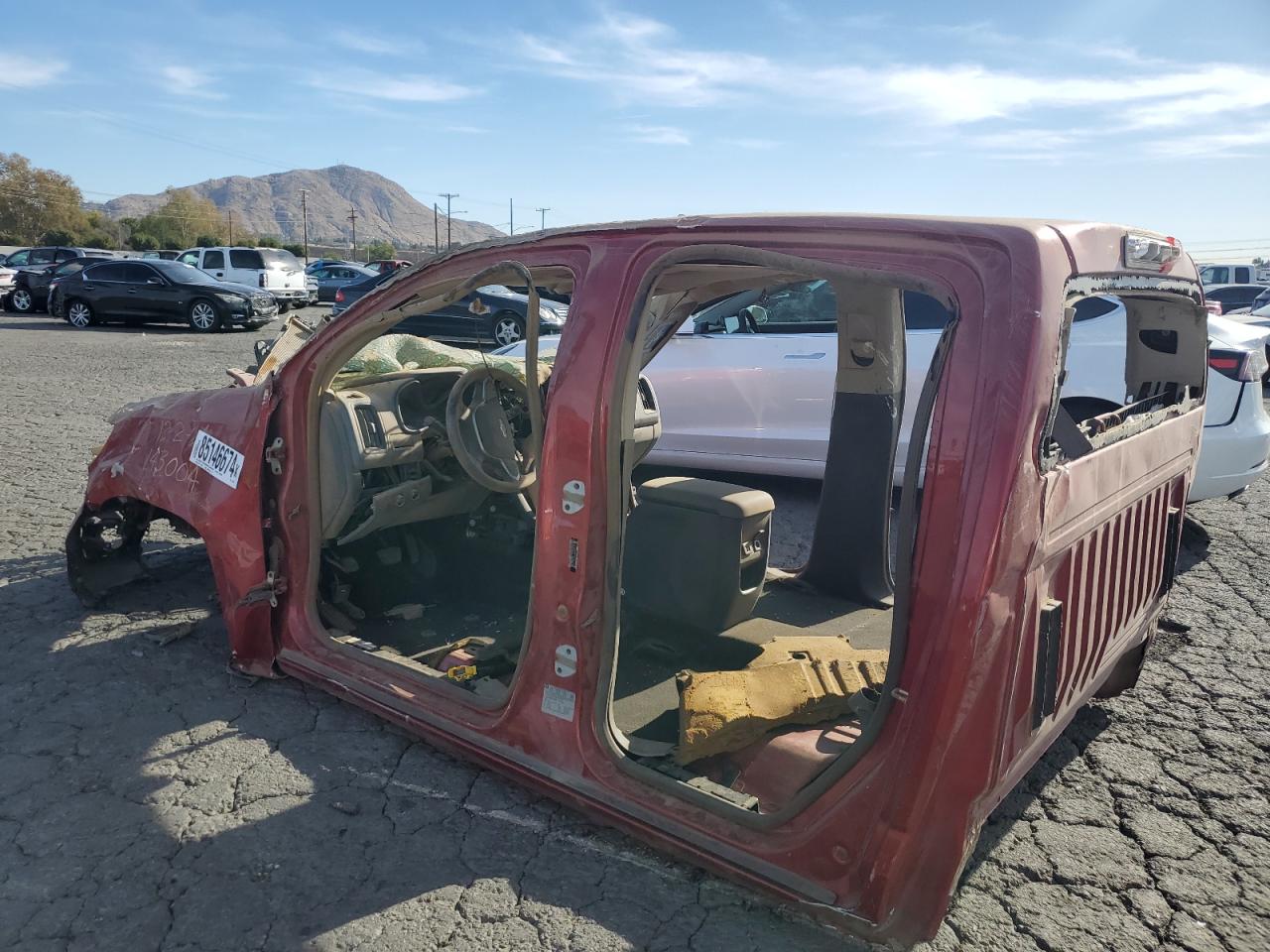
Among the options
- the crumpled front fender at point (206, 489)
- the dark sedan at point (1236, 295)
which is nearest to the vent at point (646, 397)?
the crumpled front fender at point (206, 489)

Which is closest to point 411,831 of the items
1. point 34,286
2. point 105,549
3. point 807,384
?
point 105,549

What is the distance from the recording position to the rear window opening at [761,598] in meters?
2.36

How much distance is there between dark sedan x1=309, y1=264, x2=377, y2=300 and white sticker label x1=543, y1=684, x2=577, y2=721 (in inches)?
1112

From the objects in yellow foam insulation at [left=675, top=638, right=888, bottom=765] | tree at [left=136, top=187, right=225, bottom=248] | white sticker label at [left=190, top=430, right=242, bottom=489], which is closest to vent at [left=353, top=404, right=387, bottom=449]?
white sticker label at [left=190, top=430, right=242, bottom=489]

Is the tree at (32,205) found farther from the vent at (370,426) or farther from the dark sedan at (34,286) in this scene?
the vent at (370,426)

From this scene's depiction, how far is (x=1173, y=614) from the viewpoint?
13.9 ft

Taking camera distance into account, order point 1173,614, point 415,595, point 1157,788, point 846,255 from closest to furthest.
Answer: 1. point 846,255
2. point 1157,788
3. point 415,595
4. point 1173,614

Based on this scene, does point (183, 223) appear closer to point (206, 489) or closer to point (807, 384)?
point (807, 384)

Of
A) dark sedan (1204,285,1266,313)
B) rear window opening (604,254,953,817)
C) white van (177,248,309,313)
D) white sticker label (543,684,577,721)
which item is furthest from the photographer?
white van (177,248,309,313)

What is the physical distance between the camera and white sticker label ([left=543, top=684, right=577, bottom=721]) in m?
2.48

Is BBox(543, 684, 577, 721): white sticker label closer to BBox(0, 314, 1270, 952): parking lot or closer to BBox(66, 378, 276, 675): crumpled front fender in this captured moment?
BBox(0, 314, 1270, 952): parking lot

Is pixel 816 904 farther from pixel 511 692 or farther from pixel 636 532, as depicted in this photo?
pixel 636 532

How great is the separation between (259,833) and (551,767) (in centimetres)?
83

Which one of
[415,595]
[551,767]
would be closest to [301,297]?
[415,595]
